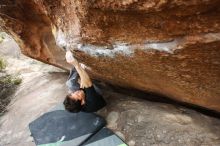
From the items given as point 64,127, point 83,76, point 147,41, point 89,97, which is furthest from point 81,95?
point 147,41

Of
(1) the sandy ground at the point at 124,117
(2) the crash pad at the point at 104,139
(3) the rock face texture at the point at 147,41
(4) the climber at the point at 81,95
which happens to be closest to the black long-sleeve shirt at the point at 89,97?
(4) the climber at the point at 81,95

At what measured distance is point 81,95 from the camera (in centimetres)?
521

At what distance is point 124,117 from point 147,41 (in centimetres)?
177

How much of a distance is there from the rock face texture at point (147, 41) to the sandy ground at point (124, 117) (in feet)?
1.13

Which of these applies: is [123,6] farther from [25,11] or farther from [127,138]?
[25,11]

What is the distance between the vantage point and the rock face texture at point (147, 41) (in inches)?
114

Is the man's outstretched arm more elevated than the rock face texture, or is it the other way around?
the rock face texture

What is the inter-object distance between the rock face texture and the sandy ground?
343 mm

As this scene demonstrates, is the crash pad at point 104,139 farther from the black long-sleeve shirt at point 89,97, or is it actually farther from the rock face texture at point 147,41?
the rock face texture at point 147,41

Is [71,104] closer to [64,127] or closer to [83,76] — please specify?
[83,76]

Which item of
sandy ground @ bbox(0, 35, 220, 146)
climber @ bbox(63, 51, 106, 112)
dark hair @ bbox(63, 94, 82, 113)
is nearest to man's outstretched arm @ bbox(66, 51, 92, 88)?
climber @ bbox(63, 51, 106, 112)

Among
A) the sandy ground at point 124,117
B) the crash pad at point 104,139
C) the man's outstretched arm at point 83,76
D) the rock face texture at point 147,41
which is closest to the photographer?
the rock face texture at point 147,41

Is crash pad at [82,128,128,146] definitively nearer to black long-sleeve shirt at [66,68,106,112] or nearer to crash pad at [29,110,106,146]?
crash pad at [29,110,106,146]

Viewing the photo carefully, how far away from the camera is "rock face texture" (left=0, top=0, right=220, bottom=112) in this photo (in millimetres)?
2896
